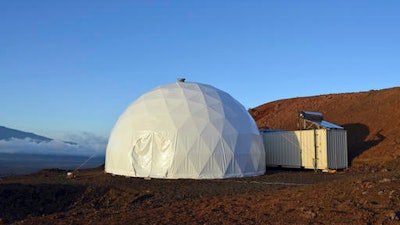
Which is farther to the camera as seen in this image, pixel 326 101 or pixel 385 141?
pixel 326 101

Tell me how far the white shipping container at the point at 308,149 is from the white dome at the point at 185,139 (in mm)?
2816

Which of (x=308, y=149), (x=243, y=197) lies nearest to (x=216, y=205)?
(x=243, y=197)

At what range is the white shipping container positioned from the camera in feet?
71.2

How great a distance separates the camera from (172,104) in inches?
817

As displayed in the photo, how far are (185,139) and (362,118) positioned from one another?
1534 centimetres

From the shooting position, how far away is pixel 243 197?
1084cm

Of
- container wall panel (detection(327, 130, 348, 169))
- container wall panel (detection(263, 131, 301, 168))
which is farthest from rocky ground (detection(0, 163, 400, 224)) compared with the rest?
container wall panel (detection(263, 131, 301, 168))

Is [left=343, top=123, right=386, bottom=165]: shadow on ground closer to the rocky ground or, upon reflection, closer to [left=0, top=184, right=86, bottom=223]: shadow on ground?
the rocky ground

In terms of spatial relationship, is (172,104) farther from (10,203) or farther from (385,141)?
(385,141)

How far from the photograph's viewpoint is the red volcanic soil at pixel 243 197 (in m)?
7.91

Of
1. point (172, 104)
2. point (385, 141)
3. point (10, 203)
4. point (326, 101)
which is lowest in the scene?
point (10, 203)

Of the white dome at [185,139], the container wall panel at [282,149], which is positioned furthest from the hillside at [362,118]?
the white dome at [185,139]

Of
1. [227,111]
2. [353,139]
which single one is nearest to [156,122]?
[227,111]

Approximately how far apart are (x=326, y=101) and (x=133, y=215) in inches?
1240
